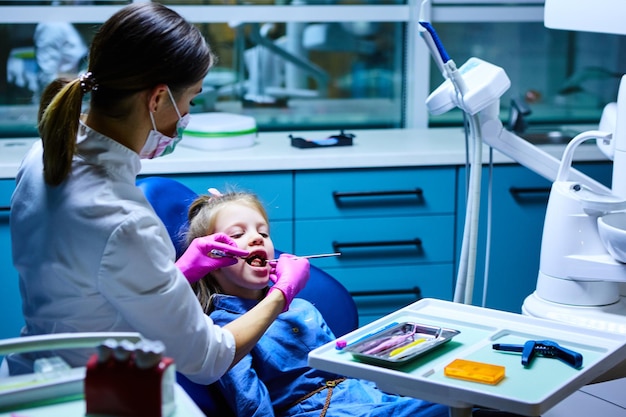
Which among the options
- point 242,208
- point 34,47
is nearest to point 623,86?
point 242,208

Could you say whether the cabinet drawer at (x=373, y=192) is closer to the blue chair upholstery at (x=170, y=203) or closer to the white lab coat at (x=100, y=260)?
the blue chair upholstery at (x=170, y=203)

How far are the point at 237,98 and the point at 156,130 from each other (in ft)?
6.90

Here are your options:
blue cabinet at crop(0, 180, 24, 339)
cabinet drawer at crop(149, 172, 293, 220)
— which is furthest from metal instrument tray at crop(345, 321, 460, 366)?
blue cabinet at crop(0, 180, 24, 339)

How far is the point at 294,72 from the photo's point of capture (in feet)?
12.6

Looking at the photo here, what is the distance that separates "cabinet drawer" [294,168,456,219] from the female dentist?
56.9 inches

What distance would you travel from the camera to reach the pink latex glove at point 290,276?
1934 millimetres

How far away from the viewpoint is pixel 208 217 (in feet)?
7.34

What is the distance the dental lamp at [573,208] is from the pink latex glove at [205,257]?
0.63m

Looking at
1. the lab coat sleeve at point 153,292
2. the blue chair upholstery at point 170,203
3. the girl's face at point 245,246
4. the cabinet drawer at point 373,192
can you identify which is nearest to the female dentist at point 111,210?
the lab coat sleeve at point 153,292

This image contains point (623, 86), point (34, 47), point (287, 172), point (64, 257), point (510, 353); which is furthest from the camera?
point (34, 47)

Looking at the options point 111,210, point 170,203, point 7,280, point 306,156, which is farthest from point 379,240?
point 111,210

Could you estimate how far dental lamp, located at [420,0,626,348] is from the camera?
81.7 inches

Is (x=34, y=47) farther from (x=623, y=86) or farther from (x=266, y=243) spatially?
(x=623, y=86)

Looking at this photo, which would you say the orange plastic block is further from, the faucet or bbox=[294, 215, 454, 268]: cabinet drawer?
the faucet
